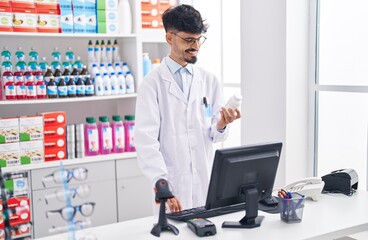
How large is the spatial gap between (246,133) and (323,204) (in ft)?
4.50

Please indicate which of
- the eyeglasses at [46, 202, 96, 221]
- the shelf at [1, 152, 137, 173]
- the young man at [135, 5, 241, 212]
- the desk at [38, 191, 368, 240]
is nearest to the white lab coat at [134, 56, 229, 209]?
the young man at [135, 5, 241, 212]

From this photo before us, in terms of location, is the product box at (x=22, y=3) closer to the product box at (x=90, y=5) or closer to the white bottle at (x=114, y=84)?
the product box at (x=90, y=5)

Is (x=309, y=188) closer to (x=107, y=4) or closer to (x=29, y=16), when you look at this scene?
(x=107, y=4)

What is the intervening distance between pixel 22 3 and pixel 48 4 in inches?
7.5

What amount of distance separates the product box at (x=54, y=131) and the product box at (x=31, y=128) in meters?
0.04

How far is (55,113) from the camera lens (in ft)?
11.3

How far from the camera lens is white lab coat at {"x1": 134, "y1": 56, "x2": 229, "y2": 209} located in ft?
7.43

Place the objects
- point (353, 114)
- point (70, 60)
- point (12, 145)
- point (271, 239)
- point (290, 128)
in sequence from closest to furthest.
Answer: point (271, 239) < point (353, 114) < point (290, 128) < point (12, 145) < point (70, 60)

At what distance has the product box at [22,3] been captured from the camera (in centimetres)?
328

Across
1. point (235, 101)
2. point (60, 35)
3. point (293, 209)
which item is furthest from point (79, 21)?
point (293, 209)

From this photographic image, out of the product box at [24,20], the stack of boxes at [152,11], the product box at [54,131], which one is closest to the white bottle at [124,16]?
the stack of boxes at [152,11]

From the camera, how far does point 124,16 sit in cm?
371

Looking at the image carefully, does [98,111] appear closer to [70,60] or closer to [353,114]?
[70,60]

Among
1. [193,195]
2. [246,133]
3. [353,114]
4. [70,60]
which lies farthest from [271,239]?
[70,60]
